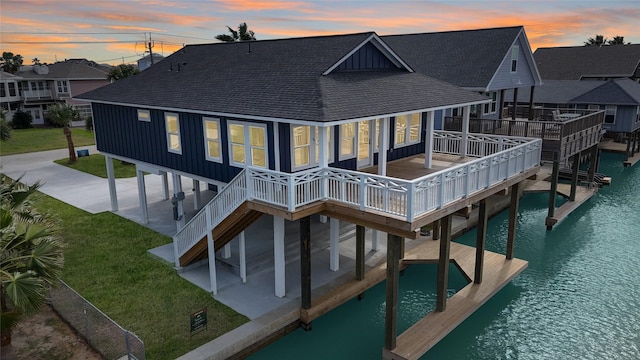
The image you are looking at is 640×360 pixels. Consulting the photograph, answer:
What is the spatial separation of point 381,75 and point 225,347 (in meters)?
10.4

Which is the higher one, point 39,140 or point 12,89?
point 12,89

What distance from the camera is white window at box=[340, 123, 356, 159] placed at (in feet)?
48.1

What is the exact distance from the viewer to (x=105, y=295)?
14406 mm

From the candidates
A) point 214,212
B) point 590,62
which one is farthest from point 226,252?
point 590,62

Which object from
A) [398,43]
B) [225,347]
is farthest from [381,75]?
→ [398,43]

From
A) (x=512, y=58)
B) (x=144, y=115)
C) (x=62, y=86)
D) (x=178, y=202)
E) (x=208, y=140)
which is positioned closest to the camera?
(x=208, y=140)

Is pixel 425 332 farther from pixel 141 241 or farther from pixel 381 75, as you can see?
pixel 141 241

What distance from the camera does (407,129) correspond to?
17375 mm

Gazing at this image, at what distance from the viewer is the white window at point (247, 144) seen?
14023 millimetres

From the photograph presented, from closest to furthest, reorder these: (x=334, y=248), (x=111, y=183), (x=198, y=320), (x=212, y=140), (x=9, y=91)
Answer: (x=198, y=320), (x=212, y=140), (x=334, y=248), (x=111, y=183), (x=9, y=91)

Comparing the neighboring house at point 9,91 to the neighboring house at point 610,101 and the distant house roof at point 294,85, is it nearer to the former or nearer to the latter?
the distant house roof at point 294,85

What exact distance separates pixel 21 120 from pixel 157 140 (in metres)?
43.2

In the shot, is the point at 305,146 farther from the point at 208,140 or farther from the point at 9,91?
the point at 9,91

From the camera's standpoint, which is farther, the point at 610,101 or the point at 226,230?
the point at 610,101
